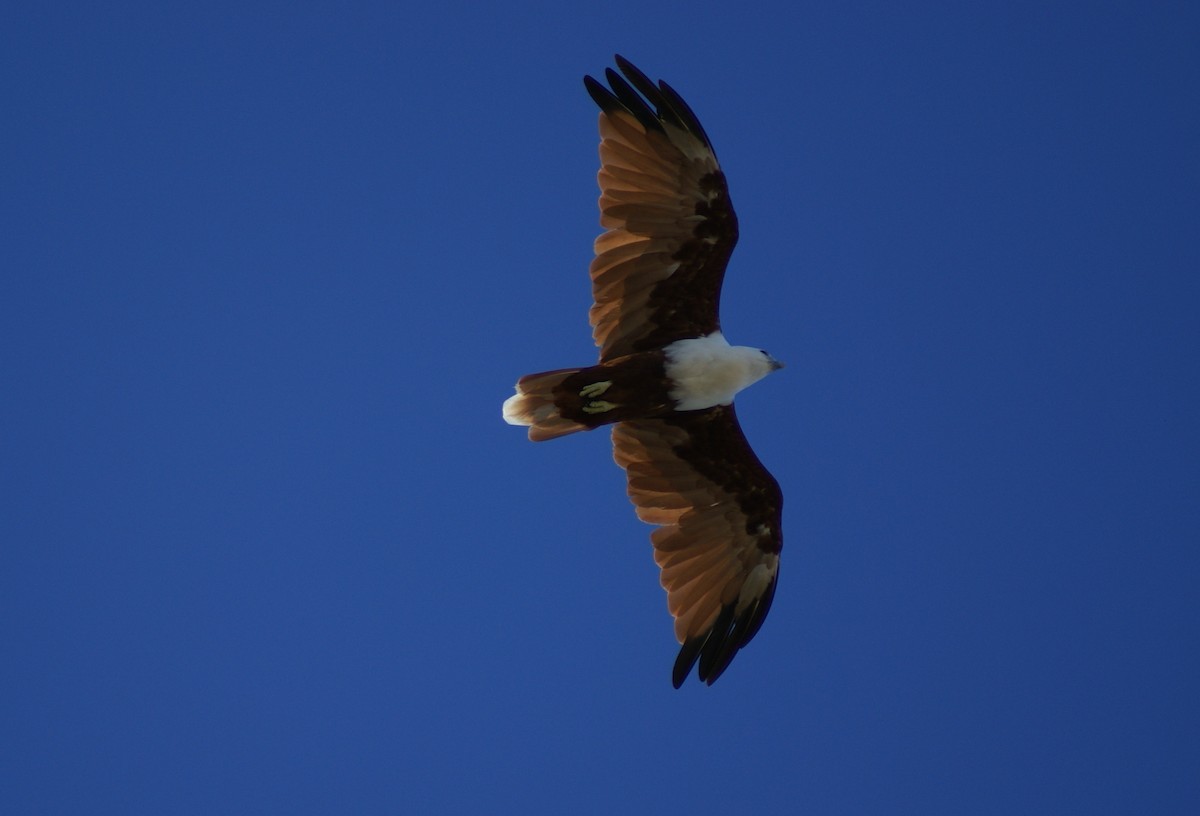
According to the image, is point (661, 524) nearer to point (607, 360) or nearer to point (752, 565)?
point (752, 565)

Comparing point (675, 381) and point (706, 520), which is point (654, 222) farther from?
point (706, 520)

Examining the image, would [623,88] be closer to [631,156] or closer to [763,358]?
[631,156]

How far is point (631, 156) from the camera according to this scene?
9727 millimetres

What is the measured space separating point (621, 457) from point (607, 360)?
3.20 feet

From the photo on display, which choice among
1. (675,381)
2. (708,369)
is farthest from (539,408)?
(708,369)

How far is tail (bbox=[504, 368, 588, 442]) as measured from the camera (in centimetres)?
982

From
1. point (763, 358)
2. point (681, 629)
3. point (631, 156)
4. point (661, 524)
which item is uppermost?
point (631, 156)

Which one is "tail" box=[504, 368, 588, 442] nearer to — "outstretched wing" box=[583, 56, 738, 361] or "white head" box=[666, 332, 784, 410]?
"outstretched wing" box=[583, 56, 738, 361]

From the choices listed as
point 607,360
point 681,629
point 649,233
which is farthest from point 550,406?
point 681,629

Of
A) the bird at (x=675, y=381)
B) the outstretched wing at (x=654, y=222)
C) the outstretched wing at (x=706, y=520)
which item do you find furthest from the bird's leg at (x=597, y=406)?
the outstretched wing at (x=706, y=520)

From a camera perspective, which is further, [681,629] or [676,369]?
[681,629]

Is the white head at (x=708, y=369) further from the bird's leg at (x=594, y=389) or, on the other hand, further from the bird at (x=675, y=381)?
the bird's leg at (x=594, y=389)

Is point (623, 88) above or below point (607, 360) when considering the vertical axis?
above

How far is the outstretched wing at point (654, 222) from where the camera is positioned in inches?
380
